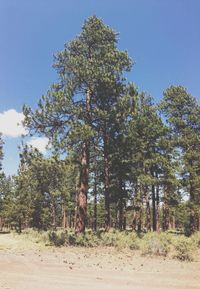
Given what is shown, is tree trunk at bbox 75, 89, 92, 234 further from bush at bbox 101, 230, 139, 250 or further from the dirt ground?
the dirt ground

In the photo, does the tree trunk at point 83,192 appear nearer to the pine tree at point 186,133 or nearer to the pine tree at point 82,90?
the pine tree at point 82,90

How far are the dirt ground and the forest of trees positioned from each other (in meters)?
5.91

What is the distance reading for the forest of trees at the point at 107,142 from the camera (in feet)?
79.6

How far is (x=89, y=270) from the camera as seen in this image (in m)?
14.5

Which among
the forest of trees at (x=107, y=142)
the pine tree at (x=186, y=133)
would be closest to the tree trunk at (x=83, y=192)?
the forest of trees at (x=107, y=142)

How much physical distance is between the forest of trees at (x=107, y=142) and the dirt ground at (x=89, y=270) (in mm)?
5906

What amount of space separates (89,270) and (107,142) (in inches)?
642

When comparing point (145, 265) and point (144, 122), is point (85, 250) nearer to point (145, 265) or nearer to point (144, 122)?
point (145, 265)

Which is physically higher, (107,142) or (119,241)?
(107,142)

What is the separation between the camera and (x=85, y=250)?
20.0 m

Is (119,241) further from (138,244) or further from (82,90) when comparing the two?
(82,90)

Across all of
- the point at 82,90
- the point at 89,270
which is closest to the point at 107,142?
the point at 82,90

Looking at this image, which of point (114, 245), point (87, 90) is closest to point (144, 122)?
point (87, 90)

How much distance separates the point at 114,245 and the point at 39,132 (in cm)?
939
